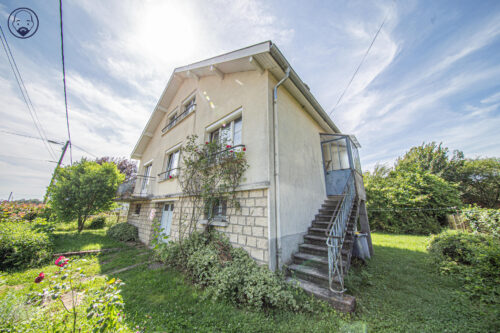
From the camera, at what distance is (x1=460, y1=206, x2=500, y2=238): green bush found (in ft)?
21.8

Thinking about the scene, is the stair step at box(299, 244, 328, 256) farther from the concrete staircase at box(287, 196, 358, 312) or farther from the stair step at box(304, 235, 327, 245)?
the stair step at box(304, 235, 327, 245)

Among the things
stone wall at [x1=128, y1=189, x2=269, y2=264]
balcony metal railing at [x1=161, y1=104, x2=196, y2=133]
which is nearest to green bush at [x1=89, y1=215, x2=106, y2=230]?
balcony metal railing at [x1=161, y1=104, x2=196, y2=133]

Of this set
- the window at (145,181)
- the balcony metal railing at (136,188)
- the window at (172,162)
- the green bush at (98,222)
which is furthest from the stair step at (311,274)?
the green bush at (98,222)

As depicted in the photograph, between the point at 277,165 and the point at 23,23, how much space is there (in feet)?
23.1

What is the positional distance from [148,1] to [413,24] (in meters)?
6.69

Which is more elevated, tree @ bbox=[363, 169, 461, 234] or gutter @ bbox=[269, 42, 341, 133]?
gutter @ bbox=[269, 42, 341, 133]

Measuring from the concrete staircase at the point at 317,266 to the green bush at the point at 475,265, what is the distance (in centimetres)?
216

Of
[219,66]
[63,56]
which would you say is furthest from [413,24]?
[63,56]

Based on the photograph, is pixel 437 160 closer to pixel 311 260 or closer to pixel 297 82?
pixel 297 82

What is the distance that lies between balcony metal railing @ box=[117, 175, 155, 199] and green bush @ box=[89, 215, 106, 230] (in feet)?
20.2

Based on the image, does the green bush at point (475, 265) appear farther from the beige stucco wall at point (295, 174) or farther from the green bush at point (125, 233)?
the green bush at point (125, 233)

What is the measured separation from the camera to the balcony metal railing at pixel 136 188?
9617 millimetres

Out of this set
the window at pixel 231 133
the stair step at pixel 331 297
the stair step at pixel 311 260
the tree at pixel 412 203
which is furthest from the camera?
the tree at pixel 412 203

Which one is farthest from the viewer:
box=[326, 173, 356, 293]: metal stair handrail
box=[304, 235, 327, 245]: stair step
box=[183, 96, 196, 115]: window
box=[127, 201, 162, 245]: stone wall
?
box=[127, 201, 162, 245]: stone wall
